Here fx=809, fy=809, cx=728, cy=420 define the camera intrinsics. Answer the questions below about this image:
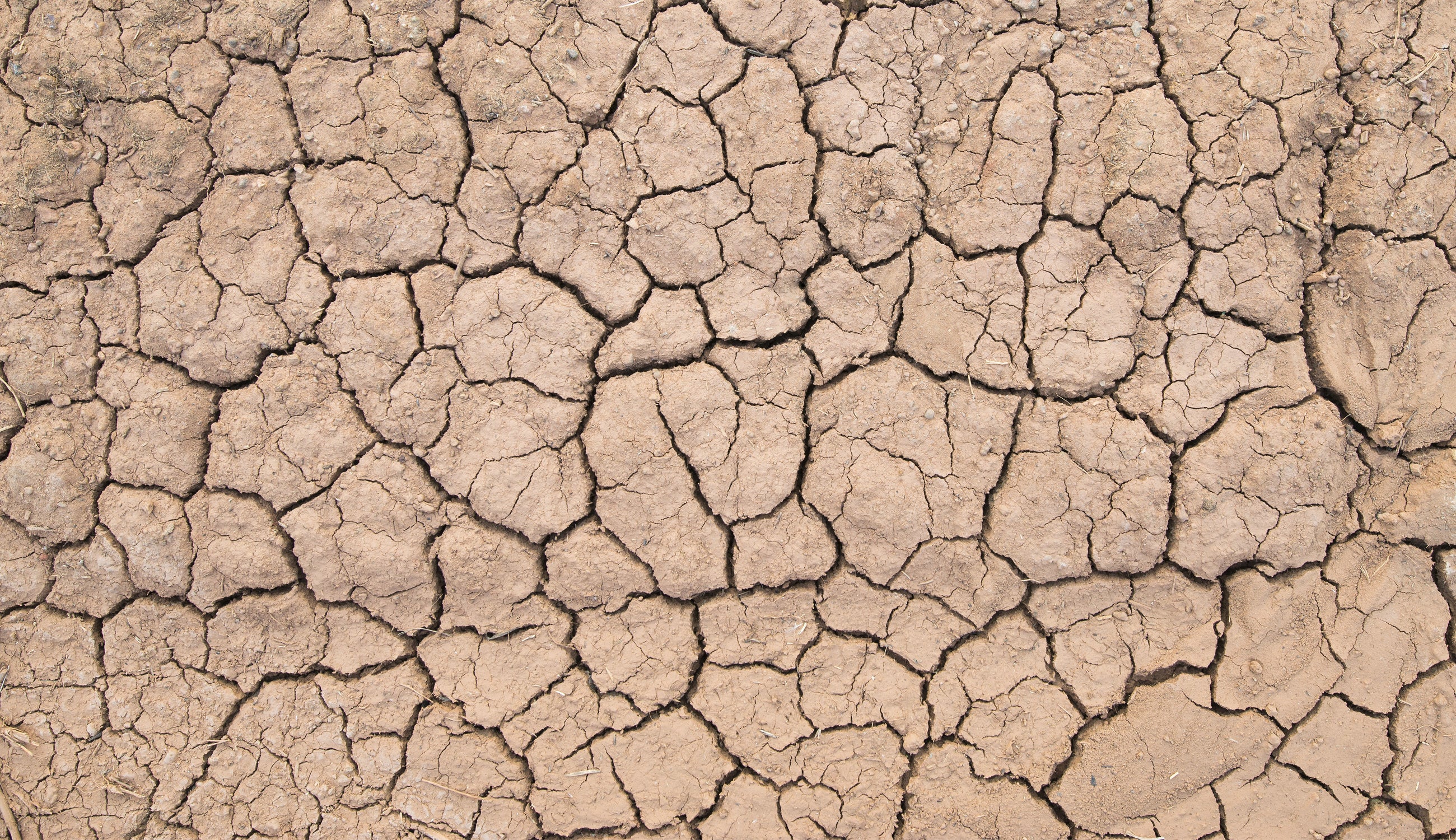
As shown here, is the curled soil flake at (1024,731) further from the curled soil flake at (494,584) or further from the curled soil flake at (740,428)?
the curled soil flake at (494,584)

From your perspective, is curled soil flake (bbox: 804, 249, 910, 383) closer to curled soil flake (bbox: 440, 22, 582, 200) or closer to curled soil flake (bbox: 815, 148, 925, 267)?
curled soil flake (bbox: 815, 148, 925, 267)

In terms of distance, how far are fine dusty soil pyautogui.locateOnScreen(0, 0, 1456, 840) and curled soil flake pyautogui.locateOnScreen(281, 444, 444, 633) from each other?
0.04 ft

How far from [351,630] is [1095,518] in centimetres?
212

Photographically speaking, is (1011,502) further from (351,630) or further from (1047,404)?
(351,630)

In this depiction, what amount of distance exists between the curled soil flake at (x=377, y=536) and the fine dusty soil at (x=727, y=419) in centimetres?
1

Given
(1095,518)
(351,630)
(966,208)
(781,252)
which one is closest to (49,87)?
(351,630)

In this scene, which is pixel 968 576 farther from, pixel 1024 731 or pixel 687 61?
pixel 687 61

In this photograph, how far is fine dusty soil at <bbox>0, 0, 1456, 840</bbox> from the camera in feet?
7.38

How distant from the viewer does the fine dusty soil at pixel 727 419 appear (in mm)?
2250

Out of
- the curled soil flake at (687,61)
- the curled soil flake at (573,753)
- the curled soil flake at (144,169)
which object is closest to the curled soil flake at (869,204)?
the curled soil flake at (687,61)

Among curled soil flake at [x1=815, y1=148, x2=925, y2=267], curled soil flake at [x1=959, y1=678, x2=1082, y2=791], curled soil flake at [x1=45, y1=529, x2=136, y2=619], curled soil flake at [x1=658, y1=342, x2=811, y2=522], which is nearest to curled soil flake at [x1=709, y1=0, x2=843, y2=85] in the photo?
curled soil flake at [x1=815, y1=148, x2=925, y2=267]

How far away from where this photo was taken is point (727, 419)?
2285mm

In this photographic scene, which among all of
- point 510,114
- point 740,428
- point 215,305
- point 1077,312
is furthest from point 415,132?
point 1077,312

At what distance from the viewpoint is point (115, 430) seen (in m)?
2.33
